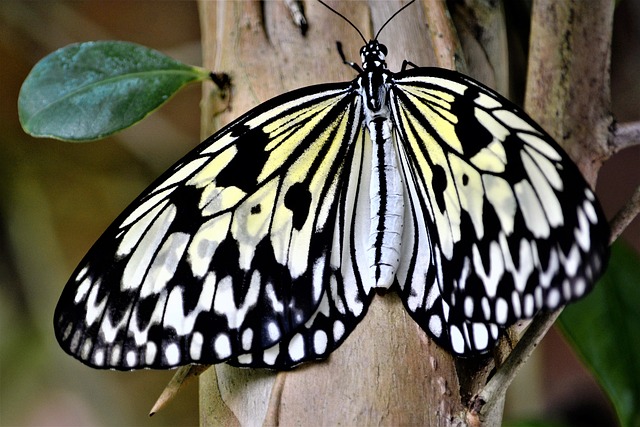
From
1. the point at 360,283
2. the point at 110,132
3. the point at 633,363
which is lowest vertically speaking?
the point at 633,363

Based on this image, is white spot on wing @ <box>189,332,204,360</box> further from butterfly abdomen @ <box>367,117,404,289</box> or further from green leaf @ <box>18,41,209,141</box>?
green leaf @ <box>18,41,209,141</box>

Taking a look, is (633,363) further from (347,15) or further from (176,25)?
(176,25)

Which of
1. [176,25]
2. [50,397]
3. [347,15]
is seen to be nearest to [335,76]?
[347,15]

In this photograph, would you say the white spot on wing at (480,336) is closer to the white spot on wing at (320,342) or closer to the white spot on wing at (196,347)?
the white spot on wing at (320,342)

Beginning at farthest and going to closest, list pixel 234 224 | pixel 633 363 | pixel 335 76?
pixel 633 363
pixel 335 76
pixel 234 224

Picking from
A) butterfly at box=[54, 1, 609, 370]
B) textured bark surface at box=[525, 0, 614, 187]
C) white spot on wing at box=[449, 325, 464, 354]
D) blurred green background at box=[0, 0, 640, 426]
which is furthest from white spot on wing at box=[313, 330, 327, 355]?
blurred green background at box=[0, 0, 640, 426]

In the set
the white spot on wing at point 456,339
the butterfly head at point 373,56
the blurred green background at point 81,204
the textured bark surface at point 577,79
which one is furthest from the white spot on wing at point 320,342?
the blurred green background at point 81,204
